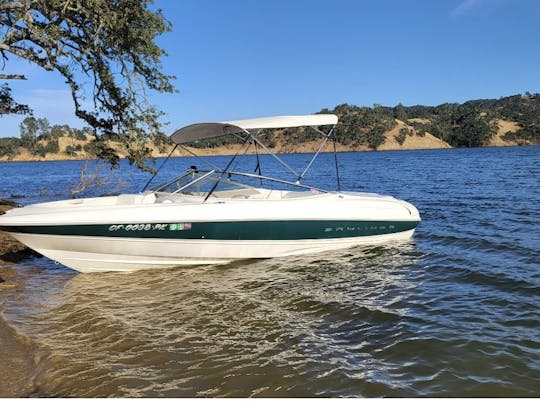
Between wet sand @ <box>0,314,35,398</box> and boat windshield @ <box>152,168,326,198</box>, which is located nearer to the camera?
wet sand @ <box>0,314,35,398</box>

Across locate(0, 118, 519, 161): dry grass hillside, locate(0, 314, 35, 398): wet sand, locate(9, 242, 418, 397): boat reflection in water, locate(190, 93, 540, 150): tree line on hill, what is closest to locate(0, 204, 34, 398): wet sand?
locate(0, 314, 35, 398): wet sand

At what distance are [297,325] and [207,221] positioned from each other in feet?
10.2

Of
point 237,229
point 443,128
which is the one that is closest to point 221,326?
point 237,229

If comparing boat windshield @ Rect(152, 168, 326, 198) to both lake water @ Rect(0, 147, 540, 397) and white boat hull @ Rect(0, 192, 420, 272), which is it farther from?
lake water @ Rect(0, 147, 540, 397)

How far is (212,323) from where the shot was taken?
6.01m

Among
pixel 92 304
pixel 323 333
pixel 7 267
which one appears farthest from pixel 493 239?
pixel 7 267

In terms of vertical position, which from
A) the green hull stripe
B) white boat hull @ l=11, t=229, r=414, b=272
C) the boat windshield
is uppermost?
the boat windshield

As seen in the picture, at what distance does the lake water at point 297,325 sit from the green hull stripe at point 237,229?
0.51 m

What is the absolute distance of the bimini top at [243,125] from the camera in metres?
9.09

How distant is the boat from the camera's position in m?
7.75

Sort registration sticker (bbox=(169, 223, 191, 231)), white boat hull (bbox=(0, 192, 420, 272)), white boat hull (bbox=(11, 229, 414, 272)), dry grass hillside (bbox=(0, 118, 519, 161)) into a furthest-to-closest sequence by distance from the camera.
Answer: dry grass hillside (bbox=(0, 118, 519, 161))
registration sticker (bbox=(169, 223, 191, 231))
white boat hull (bbox=(11, 229, 414, 272))
white boat hull (bbox=(0, 192, 420, 272))

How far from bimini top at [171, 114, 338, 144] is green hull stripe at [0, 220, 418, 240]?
6.77 ft

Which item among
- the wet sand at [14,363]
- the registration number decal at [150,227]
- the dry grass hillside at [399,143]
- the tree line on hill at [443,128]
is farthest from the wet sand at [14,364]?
the dry grass hillside at [399,143]
